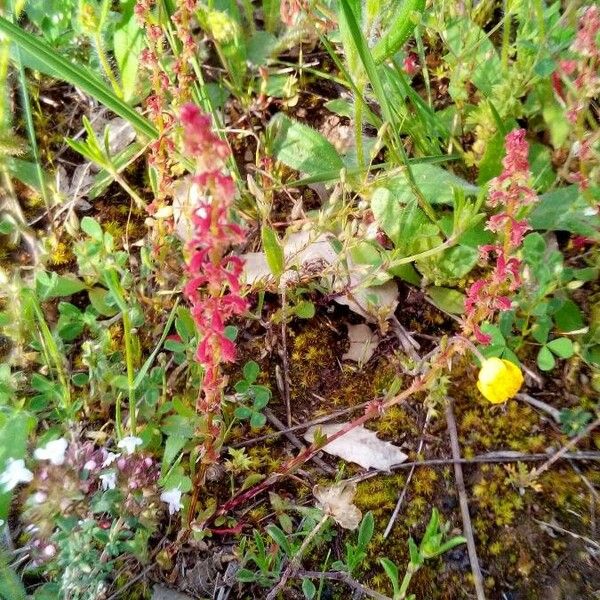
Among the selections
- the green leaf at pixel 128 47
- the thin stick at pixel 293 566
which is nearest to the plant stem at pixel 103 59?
the green leaf at pixel 128 47

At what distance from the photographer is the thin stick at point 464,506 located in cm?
166

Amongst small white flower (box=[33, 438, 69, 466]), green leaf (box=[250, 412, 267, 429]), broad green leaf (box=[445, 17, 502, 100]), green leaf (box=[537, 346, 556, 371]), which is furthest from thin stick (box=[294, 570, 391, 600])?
broad green leaf (box=[445, 17, 502, 100])

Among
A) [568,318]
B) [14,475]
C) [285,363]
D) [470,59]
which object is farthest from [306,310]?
[470,59]

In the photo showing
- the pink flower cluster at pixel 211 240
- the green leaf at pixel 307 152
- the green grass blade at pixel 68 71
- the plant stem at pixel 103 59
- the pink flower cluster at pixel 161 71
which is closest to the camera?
the pink flower cluster at pixel 211 240

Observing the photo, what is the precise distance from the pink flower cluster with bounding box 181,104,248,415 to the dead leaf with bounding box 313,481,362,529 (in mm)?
489

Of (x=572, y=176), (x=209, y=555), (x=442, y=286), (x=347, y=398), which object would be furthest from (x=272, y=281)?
(x=572, y=176)

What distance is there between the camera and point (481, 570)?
5.51 feet

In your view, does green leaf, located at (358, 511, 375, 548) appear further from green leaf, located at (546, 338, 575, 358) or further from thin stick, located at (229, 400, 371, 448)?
green leaf, located at (546, 338, 575, 358)

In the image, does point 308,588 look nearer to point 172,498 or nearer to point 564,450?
point 172,498

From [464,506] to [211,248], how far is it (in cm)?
106

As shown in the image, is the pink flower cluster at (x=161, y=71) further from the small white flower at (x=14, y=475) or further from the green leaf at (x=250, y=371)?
the small white flower at (x=14, y=475)

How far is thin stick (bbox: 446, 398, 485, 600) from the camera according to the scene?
166cm

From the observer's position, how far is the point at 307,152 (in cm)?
215

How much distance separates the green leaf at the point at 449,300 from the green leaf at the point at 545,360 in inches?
10.0
